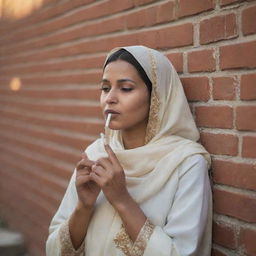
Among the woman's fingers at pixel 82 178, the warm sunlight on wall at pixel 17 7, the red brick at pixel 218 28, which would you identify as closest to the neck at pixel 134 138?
the woman's fingers at pixel 82 178

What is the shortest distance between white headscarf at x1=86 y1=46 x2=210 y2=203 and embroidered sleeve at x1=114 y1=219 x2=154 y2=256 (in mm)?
161

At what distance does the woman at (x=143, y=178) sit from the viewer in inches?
65.9

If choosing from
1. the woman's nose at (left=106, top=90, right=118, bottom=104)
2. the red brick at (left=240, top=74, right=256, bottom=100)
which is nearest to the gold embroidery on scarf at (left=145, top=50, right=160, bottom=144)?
the woman's nose at (left=106, top=90, right=118, bottom=104)

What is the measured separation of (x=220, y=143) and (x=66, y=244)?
91cm

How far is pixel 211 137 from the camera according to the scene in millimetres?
1907

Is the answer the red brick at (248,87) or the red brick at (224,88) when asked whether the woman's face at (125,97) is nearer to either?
the red brick at (224,88)

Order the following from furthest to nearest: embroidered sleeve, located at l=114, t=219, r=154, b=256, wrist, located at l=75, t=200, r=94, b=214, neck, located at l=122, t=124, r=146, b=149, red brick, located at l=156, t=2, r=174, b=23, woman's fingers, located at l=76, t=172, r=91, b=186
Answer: red brick, located at l=156, t=2, r=174, b=23 < neck, located at l=122, t=124, r=146, b=149 < wrist, located at l=75, t=200, r=94, b=214 < woman's fingers, located at l=76, t=172, r=91, b=186 < embroidered sleeve, located at l=114, t=219, r=154, b=256

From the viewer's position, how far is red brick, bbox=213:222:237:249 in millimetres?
1808

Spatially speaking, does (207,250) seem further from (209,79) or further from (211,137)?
(209,79)

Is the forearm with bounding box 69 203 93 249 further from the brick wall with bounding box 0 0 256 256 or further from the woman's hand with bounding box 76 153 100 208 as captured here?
the brick wall with bounding box 0 0 256 256

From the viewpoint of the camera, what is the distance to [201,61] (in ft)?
6.37

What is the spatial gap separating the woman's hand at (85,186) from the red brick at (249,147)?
2.29ft

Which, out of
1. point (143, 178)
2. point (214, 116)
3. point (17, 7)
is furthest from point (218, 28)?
point (17, 7)

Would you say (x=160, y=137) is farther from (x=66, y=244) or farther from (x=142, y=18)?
(x=142, y=18)
